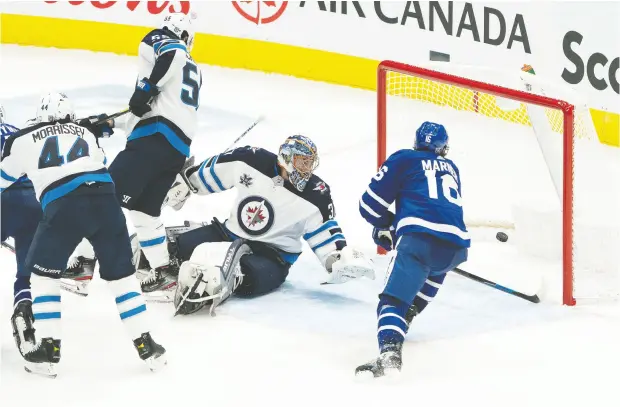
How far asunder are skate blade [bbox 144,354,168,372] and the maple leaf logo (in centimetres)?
93

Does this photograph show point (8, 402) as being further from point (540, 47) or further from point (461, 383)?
point (540, 47)

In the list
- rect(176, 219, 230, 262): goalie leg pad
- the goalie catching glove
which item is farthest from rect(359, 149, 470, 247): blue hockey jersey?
rect(176, 219, 230, 262): goalie leg pad

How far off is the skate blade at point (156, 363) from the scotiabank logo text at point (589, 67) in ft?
12.1

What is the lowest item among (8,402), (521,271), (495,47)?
(8,402)

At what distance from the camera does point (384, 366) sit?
337 centimetres

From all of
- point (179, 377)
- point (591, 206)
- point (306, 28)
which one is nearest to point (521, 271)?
point (591, 206)

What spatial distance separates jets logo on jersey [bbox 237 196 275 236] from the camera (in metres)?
4.22

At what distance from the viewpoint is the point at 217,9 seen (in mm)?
7242

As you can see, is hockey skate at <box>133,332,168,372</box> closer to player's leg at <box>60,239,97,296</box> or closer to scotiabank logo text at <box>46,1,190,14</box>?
player's leg at <box>60,239,97,296</box>

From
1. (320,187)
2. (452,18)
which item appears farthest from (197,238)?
(452,18)

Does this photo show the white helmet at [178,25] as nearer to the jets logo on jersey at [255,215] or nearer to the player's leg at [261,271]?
the jets logo on jersey at [255,215]

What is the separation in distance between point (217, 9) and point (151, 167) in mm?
3241

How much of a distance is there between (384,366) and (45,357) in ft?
3.47

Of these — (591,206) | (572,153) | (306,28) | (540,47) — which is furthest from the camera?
(306,28)
